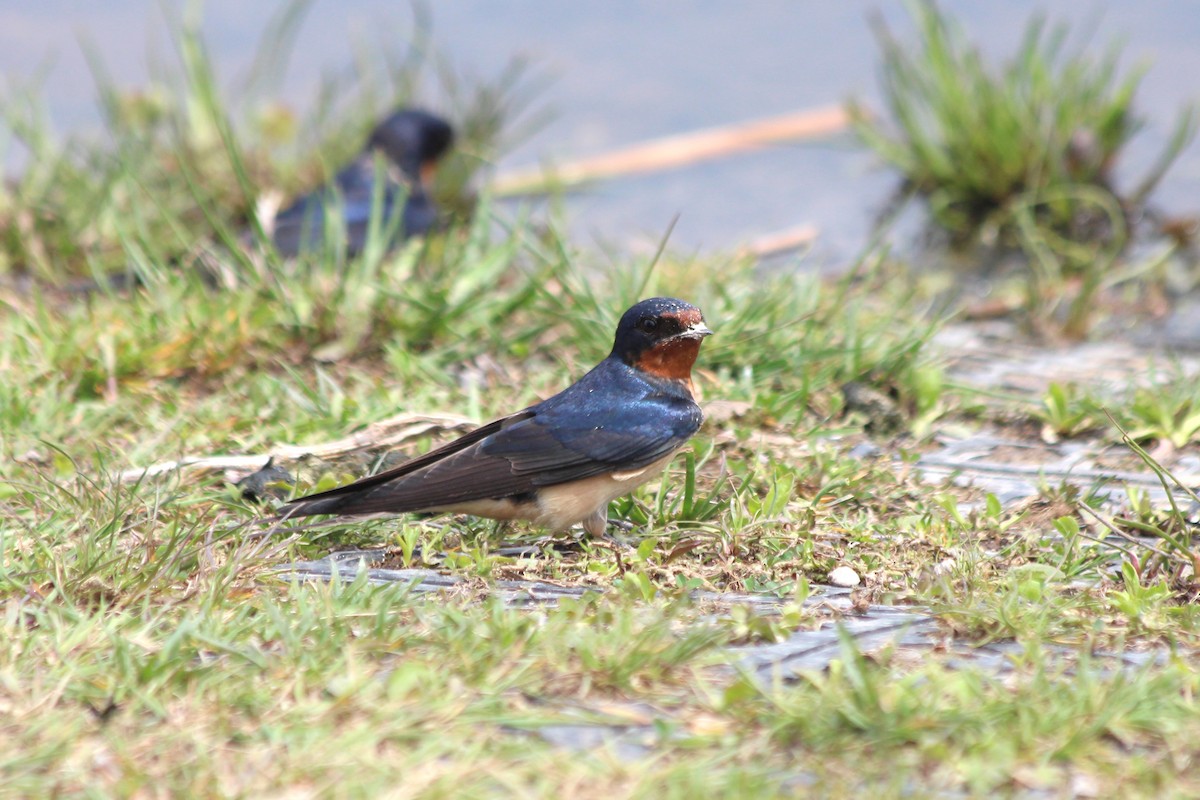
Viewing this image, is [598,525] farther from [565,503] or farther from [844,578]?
[844,578]

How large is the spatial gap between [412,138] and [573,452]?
4.23 m

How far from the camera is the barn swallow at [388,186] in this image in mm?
6281

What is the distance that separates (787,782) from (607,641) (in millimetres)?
499

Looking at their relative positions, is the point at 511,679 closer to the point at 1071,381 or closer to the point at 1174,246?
the point at 1071,381

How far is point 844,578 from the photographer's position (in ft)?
10.4

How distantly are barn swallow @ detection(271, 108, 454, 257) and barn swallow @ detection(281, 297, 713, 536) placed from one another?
2728mm

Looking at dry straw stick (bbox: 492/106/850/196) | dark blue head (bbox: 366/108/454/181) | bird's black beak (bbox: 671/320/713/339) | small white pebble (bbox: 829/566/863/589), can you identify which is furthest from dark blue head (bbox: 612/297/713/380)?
dry straw stick (bbox: 492/106/850/196)

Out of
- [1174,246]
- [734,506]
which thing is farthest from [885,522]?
[1174,246]

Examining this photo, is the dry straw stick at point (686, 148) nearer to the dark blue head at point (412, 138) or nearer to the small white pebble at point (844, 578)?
the dark blue head at point (412, 138)

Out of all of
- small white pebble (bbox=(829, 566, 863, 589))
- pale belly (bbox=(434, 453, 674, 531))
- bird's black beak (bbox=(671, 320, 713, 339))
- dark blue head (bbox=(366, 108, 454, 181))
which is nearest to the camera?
small white pebble (bbox=(829, 566, 863, 589))

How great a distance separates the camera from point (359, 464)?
12.6ft

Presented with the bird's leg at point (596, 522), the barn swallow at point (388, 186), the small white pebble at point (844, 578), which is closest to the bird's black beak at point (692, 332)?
the bird's leg at point (596, 522)

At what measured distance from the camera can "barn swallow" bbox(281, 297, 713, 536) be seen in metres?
3.21

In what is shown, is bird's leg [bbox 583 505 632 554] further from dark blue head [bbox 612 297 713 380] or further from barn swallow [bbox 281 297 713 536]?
dark blue head [bbox 612 297 713 380]
